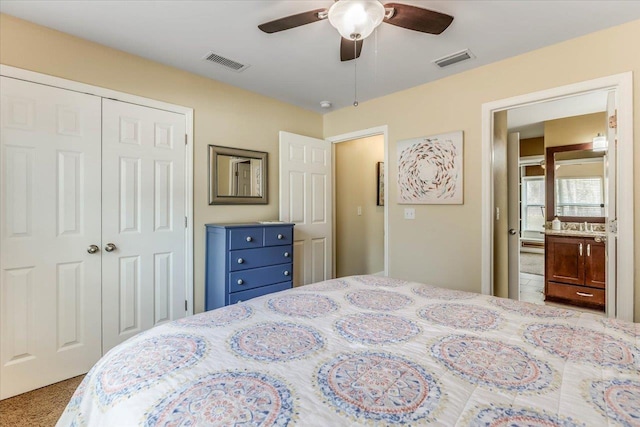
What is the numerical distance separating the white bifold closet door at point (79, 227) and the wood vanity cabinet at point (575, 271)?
13.9 ft

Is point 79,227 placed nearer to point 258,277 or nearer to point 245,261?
point 245,261

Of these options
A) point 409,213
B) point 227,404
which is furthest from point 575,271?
point 227,404

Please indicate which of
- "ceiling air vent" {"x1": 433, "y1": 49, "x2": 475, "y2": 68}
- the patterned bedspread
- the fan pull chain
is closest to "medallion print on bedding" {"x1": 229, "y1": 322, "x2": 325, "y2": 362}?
the patterned bedspread

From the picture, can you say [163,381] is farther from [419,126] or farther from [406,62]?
[419,126]

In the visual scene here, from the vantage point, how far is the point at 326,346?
101 cm

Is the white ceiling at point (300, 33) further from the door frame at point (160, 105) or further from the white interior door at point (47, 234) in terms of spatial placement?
the white interior door at point (47, 234)

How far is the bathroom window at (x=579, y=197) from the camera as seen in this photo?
3943 millimetres

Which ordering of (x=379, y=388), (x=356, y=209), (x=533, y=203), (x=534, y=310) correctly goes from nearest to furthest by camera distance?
(x=379, y=388), (x=534, y=310), (x=356, y=209), (x=533, y=203)

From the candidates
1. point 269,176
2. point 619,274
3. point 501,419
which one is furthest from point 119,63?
point 619,274

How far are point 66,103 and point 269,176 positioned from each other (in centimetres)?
175

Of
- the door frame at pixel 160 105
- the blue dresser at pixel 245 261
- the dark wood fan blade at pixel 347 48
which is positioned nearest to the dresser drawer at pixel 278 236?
the blue dresser at pixel 245 261

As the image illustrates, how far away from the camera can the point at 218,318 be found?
126 centimetres

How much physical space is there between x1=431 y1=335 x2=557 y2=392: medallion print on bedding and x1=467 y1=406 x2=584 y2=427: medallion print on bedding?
0.09 m

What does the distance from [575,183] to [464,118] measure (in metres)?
2.64
